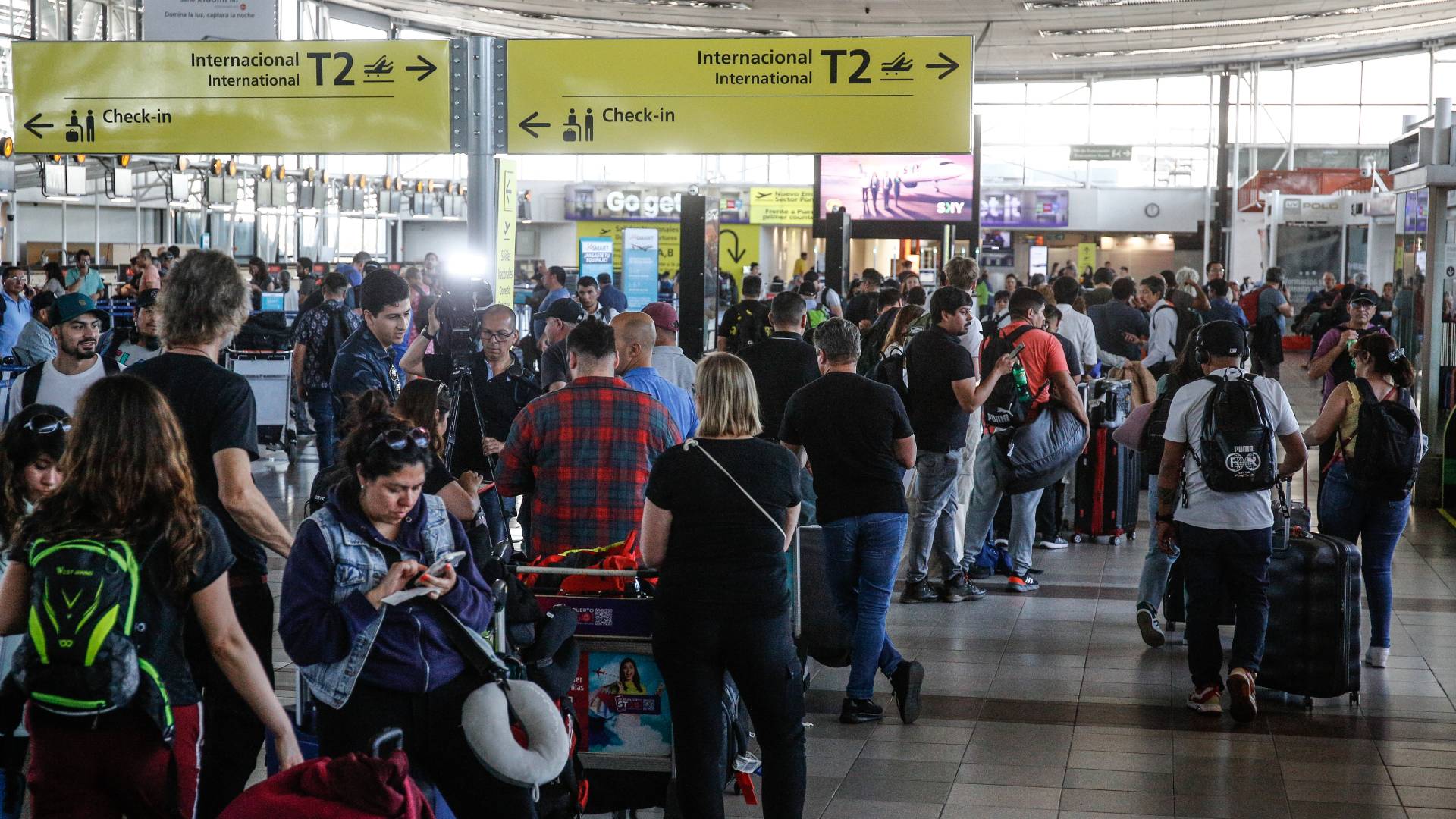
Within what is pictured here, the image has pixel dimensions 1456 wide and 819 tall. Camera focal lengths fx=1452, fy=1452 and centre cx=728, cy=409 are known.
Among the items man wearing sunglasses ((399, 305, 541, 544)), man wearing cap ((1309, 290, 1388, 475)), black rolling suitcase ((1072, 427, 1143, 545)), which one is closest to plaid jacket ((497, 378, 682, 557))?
man wearing sunglasses ((399, 305, 541, 544))

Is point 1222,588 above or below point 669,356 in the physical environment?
below

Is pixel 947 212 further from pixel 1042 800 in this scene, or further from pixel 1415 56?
pixel 1415 56

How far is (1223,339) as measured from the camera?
5.28 meters

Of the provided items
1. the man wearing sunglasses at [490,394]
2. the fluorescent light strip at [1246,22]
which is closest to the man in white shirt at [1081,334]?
the man wearing sunglasses at [490,394]

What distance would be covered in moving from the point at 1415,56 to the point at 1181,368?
1321 inches

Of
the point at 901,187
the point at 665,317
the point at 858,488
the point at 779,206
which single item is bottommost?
the point at 858,488

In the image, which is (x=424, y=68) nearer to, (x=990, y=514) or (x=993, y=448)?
(x=993, y=448)

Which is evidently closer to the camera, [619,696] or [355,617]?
[355,617]

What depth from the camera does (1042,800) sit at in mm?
4602

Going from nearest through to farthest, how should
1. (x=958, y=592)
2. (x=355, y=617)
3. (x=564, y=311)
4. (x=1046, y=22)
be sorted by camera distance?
(x=355, y=617)
(x=564, y=311)
(x=958, y=592)
(x=1046, y=22)

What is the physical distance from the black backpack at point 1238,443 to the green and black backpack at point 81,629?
3822 millimetres

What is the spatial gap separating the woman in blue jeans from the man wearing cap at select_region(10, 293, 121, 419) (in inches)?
192

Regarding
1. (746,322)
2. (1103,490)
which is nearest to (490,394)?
(1103,490)

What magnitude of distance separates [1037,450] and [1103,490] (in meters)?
2.02
